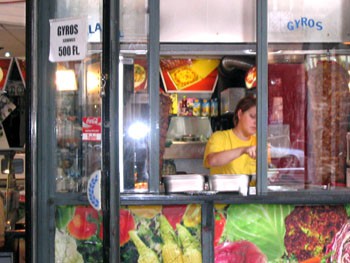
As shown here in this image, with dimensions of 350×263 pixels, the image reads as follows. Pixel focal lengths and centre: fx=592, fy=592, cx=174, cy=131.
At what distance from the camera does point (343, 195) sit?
4.07 meters

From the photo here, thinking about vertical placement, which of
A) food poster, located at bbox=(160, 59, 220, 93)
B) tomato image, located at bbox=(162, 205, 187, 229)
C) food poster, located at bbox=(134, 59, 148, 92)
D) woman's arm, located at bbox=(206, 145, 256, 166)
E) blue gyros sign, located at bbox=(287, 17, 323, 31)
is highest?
blue gyros sign, located at bbox=(287, 17, 323, 31)

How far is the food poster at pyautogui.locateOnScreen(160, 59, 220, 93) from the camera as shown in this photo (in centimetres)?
748

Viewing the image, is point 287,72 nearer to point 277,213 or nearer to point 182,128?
point 182,128

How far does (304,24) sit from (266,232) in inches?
105

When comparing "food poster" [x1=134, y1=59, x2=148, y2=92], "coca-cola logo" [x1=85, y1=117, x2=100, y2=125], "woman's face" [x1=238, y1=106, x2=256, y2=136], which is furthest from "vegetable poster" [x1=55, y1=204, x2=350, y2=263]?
"woman's face" [x1=238, y1=106, x2=256, y2=136]

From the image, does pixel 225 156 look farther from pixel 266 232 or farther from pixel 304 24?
pixel 304 24

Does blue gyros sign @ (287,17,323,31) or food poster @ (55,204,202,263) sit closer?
food poster @ (55,204,202,263)

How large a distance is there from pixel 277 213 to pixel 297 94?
3030mm

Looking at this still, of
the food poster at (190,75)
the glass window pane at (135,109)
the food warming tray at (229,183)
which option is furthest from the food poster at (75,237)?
the food poster at (190,75)

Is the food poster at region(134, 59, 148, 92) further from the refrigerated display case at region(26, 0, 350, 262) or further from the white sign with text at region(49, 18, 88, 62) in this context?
the white sign with text at region(49, 18, 88, 62)

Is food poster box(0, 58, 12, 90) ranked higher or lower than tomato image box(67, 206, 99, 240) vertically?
higher

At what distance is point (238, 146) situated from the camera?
5.39m

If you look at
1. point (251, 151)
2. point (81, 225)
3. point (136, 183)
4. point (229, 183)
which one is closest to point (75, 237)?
point (81, 225)

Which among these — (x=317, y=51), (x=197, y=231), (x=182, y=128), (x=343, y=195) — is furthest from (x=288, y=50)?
(x=197, y=231)
